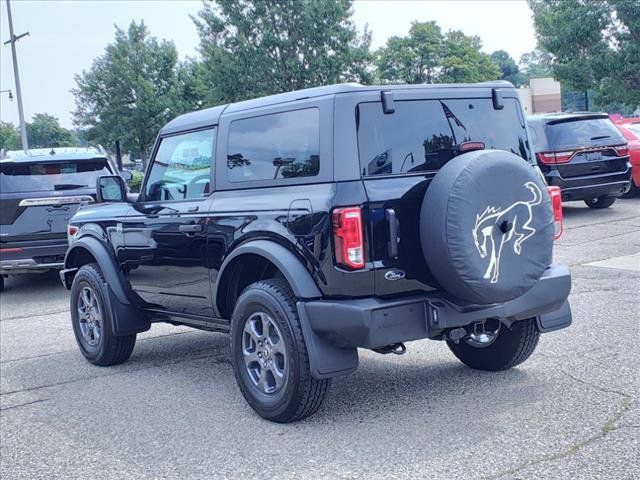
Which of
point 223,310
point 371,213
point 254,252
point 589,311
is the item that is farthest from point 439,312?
point 589,311

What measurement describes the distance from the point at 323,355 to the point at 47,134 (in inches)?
4156

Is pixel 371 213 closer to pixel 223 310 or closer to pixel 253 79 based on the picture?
pixel 223 310

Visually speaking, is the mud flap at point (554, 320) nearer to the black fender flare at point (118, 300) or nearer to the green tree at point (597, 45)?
the black fender flare at point (118, 300)

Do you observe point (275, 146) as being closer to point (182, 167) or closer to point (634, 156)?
point (182, 167)

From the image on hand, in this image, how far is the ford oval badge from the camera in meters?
4.35

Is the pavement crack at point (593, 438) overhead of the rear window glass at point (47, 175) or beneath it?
beneath

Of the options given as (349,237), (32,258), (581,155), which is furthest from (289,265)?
(581,155)

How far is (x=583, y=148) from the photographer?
42.0 ft

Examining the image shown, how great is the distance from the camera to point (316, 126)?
460 centimetres

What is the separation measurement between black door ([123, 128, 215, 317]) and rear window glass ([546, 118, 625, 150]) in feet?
27.4

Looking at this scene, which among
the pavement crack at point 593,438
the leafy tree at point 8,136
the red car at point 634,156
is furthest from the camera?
the leafy tree at point 8,136

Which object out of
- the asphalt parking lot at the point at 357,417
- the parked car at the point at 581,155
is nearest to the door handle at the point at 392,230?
the asphalt parking lot at the point at 357,417

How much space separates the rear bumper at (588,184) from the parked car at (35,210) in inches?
279

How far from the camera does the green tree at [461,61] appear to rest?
53.2m
